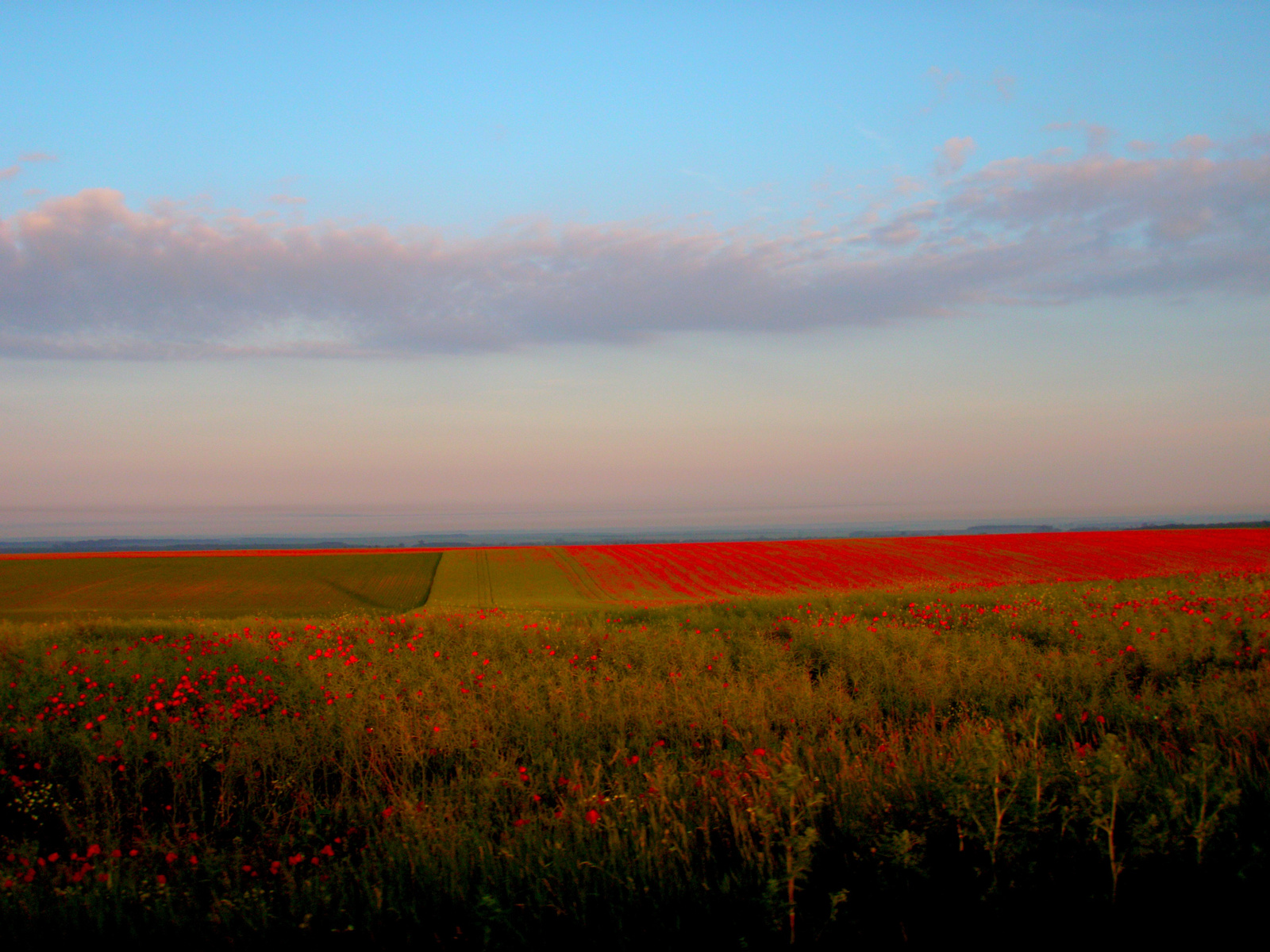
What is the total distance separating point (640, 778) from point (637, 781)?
20cm

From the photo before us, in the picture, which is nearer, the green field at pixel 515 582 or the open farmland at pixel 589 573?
the green field at pixel 515 582

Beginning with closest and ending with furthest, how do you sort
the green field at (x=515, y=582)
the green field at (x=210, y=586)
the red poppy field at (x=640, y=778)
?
the red poppy field at (x=640, y=778)
the green field at (x=515, y=582)
the green field at (x=210, y=586)

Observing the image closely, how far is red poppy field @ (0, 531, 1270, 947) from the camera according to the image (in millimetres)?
3492

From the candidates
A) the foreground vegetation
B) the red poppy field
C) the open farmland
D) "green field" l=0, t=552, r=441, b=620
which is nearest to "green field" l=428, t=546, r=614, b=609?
the open farmland

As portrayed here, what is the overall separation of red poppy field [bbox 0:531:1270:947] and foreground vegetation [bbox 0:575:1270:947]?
28 mm

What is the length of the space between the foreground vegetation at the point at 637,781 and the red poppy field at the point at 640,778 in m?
0.03

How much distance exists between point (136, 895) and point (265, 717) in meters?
3.95

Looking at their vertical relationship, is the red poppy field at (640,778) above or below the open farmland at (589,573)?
above

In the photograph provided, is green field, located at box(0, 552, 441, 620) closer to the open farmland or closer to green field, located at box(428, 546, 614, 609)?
the open farmland

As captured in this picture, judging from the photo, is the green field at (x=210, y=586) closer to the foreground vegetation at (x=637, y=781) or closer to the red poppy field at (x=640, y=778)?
the red poppy field at (x=640, y=778)

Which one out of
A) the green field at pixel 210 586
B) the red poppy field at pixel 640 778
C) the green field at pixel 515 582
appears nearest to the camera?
the red poppy field at pixel 640 778

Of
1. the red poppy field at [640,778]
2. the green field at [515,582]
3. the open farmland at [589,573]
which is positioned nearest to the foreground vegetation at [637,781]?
the red poppy field at [640,778]

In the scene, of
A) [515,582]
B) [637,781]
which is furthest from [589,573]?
[637,781]

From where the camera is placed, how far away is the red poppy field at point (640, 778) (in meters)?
3.49
